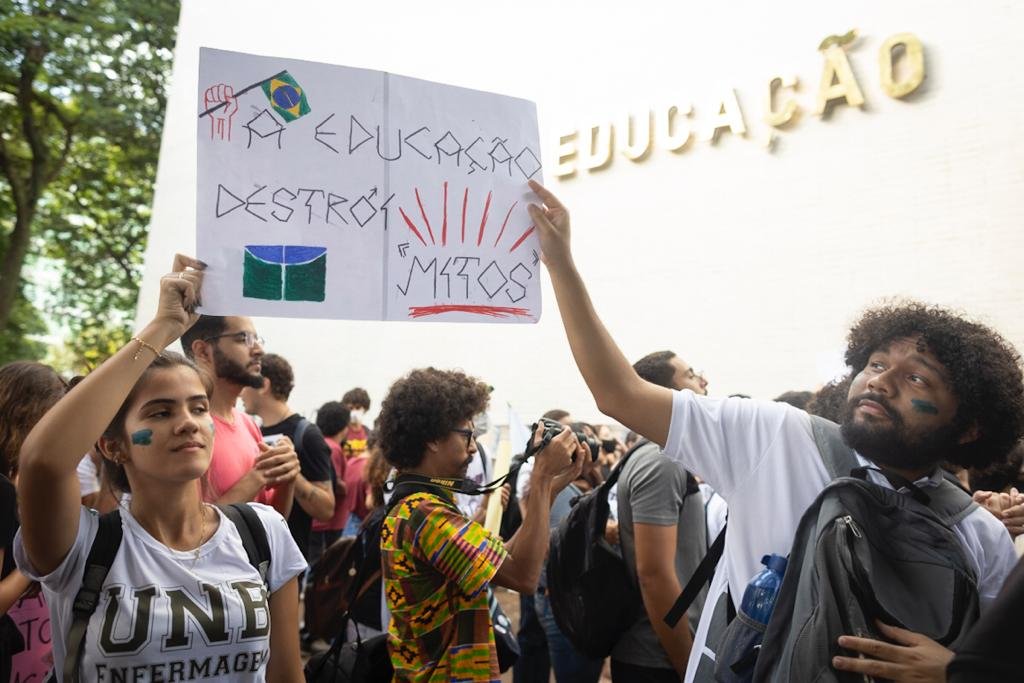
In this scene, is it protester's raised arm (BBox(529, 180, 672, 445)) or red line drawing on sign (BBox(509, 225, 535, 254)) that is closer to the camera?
protester's raised arm (BBox(529, 180, 672, 445))

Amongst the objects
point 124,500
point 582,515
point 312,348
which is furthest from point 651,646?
point 312,348

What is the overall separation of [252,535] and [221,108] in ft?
3.74

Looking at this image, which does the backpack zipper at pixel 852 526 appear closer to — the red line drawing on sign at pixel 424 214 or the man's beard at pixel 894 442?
the man's beard at pixel 894 442

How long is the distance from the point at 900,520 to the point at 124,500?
1998 mm

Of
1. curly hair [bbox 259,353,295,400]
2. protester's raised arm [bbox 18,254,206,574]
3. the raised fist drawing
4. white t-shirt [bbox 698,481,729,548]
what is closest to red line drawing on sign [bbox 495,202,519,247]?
the raised fist drawing

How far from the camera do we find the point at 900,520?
1.66 m

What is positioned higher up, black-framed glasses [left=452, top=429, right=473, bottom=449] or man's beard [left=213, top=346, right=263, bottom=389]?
man's beard [left=213, top=346, right=263, bottom=389]

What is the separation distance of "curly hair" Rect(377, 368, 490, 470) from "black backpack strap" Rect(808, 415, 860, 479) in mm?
1216

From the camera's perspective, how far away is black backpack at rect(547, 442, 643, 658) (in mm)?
2977

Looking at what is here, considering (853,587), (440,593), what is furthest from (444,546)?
(853,587)

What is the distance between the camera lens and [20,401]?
2.56m

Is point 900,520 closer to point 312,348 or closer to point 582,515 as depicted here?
point 582,515

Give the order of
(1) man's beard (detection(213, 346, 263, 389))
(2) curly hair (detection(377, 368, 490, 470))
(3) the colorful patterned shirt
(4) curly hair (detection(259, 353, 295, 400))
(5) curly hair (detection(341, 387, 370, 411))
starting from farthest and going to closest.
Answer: (5) curly hair (detection(341, 387, 370, 411)) → (4) curly hair (detection(259, 353, 295, 400)) → (1) man's beard (detection(213, 346, 263, 389)) → (2) curly hair (detection(377, 368, 490, 470)) → (3) the colorful patterned shirt

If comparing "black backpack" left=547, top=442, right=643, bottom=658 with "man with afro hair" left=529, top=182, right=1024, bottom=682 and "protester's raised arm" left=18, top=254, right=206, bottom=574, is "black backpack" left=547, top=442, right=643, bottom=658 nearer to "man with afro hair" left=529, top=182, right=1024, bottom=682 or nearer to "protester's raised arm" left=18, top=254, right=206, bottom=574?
"man with afro hair" left=529, top=182, right=1024, bottom=682
